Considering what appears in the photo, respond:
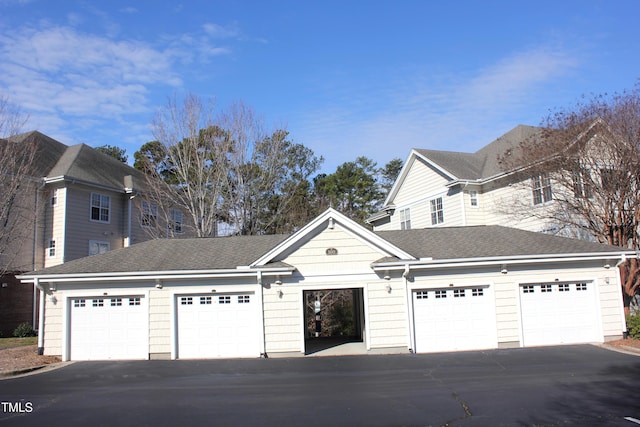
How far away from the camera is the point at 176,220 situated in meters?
31.0

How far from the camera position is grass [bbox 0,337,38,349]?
18859 mm

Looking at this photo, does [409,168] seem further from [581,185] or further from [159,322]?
[159,322]

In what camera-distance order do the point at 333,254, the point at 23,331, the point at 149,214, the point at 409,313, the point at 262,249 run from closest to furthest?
the point at 409,313
the point at 333,254
the point at 262,249
the point at 23,331
the point at 149,214

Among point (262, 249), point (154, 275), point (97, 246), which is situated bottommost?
point (154, 275)

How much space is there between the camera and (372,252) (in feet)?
51.5

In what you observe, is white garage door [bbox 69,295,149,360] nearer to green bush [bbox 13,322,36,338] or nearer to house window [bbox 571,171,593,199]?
green bush [bbox 13,322,36,338]

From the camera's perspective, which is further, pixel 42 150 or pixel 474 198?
pixel 42 150

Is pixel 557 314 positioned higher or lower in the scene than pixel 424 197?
lower

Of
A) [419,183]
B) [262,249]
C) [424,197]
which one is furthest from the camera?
[419,183]

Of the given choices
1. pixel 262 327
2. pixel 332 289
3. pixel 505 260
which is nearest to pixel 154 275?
pixel 262 327

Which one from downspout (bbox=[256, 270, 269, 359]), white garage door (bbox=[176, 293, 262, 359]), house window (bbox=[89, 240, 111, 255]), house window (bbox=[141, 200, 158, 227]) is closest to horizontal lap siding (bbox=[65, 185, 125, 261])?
house window (bbox=[89, 240, 111, 255])

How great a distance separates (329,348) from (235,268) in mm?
4547

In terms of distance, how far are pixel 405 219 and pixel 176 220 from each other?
14.5 meters

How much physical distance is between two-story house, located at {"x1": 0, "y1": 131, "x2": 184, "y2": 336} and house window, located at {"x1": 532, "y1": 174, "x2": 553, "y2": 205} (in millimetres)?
19578
